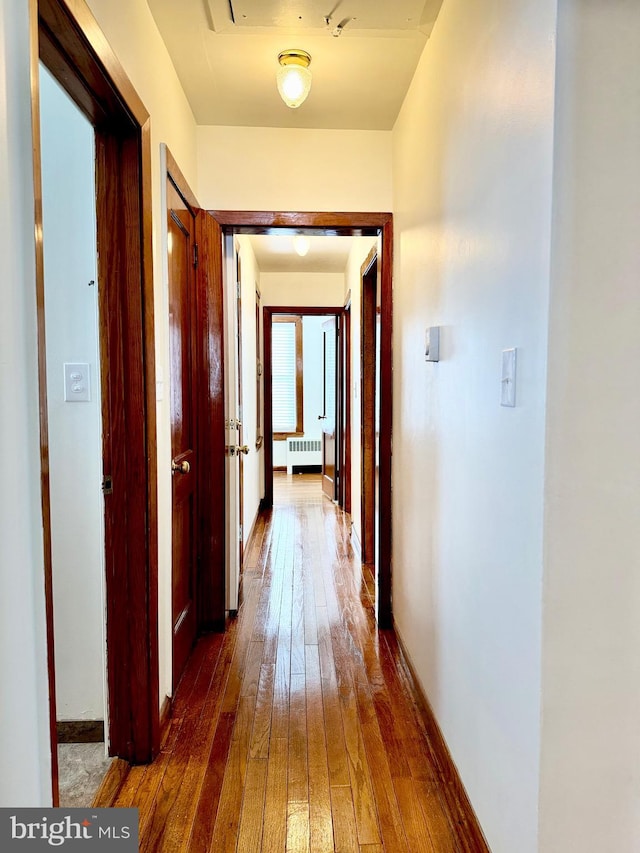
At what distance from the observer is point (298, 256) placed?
16.0 feet

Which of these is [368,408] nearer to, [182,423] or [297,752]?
[182,423]

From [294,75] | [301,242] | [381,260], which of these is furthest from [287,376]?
[294,75]

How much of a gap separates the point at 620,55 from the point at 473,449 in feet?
2.89

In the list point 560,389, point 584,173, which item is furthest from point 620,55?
point 560,389

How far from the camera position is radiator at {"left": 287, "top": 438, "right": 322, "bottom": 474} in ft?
26.2

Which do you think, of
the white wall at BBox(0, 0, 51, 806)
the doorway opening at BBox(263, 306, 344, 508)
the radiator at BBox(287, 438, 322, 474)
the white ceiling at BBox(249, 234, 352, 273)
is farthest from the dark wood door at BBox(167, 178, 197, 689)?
the radiator at BBox(287, 438, 322, 474)

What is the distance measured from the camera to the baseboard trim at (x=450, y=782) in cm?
140

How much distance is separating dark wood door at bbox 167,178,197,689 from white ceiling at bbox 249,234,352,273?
174 centimetres

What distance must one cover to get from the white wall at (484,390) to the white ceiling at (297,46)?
0.46 feet

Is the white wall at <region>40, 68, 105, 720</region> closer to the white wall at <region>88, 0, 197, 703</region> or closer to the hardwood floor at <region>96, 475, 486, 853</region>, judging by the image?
the white wall at <region>88, 0, 197, 703</region>

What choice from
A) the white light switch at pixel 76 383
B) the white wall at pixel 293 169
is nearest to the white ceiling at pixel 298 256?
the white wall at pixel 293 169

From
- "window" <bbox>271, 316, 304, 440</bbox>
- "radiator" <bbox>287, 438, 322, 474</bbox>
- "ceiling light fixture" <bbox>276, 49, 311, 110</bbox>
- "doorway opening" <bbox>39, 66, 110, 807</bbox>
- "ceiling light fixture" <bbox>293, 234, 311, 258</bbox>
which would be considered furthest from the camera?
"radiator" <bbox>287, 438, 322, 474</bbox>

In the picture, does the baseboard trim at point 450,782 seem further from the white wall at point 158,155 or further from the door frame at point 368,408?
the door frame at point 368,408

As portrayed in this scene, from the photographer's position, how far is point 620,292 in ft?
3.22
